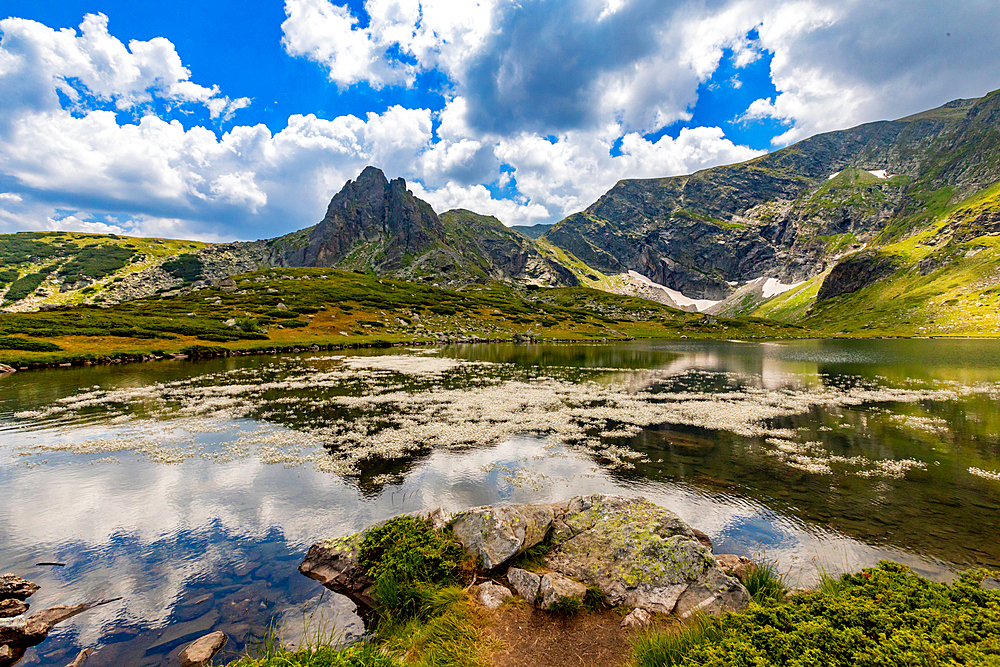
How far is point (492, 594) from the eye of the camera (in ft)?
32.2

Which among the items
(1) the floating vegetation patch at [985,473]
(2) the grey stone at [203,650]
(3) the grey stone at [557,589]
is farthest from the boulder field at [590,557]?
(1) the floating vegetation patch at [985,473]

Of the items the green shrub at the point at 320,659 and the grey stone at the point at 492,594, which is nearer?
the green shrub at the point at 320,659

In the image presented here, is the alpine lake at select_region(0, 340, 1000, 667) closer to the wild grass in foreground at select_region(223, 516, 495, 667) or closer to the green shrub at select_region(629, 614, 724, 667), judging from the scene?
the wild grass in foreground at select_region(223, 516, 495, 667)

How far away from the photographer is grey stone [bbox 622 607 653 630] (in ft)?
28.7

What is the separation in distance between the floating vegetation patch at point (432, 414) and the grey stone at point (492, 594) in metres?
11.4

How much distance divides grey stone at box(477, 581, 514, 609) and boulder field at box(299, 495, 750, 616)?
0.29 feet

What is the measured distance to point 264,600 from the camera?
10.3 m

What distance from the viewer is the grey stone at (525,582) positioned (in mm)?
9830

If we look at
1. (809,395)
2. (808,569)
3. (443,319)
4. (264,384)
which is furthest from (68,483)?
(443,319)

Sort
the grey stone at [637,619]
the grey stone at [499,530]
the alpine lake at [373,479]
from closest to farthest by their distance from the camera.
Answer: the grey stone at [637,619], the alpine lake at [373,479], the grey stone at [499,530]

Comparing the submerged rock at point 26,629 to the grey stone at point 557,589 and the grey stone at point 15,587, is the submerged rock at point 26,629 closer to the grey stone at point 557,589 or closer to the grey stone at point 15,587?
the grey stone at point 15,587

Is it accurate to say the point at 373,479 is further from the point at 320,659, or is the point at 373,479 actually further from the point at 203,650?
the point at 320,659

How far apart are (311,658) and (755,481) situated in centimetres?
1943

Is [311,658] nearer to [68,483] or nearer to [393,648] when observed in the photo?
[393,648]
